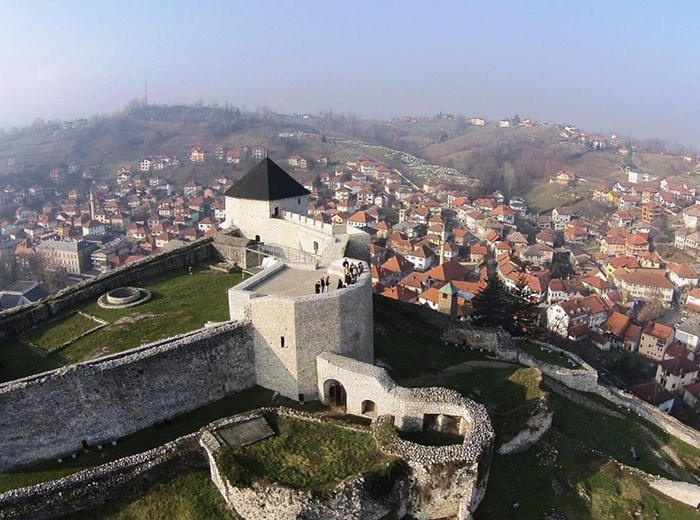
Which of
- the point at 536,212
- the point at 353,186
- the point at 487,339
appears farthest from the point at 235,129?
the point at 487,339

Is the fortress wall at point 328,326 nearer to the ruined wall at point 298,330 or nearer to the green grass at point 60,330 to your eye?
the ruined wall at point 298,330

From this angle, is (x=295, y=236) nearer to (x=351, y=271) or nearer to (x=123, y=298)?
(x=123, y=298)

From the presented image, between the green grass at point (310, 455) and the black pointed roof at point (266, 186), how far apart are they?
14400mm

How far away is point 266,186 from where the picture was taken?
26234mm

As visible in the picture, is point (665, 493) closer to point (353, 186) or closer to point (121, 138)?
point (353, 186)

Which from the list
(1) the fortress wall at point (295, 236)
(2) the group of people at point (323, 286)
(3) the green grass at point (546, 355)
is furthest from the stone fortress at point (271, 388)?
(3) the green grass at point (546, 355)

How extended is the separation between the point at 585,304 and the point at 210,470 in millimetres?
48782

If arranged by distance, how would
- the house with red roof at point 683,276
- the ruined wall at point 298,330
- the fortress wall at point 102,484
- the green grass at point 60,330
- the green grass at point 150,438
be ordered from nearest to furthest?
the fortress wall at point 102,484 < the green grass at point 150,438 < the ruined wall at point 298,330 < the green grass at point 60,330 < the house with red roof at point 683,276

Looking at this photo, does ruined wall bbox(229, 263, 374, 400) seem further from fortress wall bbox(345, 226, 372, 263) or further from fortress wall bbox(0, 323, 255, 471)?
fortress wall bbox(345, 226, 372, 263)

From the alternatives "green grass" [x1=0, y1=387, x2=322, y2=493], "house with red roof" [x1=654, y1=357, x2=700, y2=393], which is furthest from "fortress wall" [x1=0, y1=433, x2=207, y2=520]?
"house with red roof" [x1=654, y1=357, x2=700, y2=393]

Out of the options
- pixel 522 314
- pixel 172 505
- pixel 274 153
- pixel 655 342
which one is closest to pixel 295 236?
pixel 522 314

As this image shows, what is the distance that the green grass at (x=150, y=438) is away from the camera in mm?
12547

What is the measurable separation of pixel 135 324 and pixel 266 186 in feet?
33.5

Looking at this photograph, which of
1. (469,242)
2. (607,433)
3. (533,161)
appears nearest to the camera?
(607,433)
